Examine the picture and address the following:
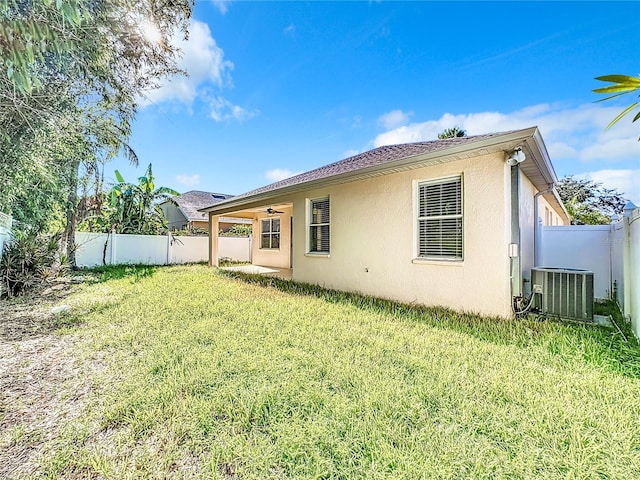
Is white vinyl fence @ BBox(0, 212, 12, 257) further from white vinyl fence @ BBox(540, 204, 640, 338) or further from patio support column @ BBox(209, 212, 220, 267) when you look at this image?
white vinyl fence @ BBox(540, 204, 640, 338)

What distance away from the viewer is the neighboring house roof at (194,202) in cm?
2409

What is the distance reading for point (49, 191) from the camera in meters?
9.24

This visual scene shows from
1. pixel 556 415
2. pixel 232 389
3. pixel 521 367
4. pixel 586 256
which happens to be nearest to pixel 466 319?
pixel 521 367

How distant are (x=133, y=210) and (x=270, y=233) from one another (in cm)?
743

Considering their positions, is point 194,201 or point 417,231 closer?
point 417,231

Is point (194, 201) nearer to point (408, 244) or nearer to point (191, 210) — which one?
point (191, 210)

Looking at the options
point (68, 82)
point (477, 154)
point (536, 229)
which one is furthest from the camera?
point (536, 229)

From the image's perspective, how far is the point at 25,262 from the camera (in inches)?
329

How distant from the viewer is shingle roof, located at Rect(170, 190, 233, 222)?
79.7 ft

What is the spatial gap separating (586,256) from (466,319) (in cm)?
547

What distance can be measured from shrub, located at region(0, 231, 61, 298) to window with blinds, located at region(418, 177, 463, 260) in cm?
1054

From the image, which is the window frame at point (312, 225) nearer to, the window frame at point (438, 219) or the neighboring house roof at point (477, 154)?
the neighboring house roof at point (477, 154)

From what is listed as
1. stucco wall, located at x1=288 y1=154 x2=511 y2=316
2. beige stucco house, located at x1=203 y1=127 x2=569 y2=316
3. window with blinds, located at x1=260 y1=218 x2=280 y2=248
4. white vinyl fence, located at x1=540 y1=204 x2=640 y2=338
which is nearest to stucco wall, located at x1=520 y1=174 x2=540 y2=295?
beige stucco house, located at x1=203 y1=127 x2=569 y2=316

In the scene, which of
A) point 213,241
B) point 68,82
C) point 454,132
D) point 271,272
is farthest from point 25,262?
point 454,132
